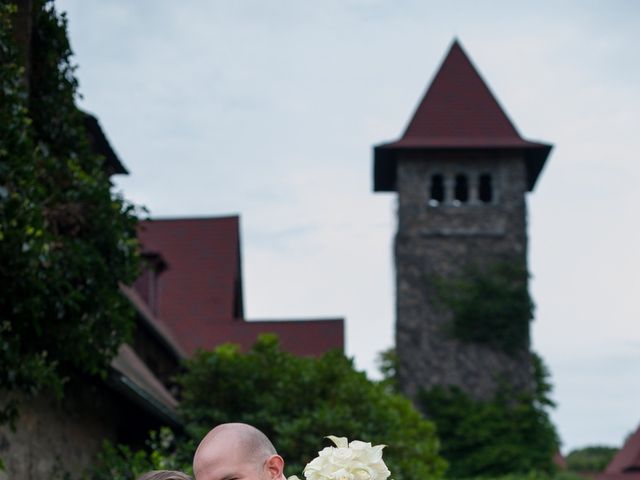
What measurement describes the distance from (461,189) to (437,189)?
27.9 inches

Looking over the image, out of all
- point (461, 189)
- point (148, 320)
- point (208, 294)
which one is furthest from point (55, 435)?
point (461, 189)

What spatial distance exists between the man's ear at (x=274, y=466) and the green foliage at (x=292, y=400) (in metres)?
13.2

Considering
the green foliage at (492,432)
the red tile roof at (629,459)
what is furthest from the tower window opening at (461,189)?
the red tile roof at (629,459)

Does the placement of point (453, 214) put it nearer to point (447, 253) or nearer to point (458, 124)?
point (447, 253)

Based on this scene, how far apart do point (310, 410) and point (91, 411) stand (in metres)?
4.81

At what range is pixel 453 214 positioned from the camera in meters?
38.7

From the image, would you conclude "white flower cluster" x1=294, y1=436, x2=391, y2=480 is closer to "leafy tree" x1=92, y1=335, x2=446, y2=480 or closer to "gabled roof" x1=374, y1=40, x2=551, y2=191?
"leafy tree" x1=92, y1=335, x2=446, y2=480

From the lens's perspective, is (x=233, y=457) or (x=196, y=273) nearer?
(x=233, y=457)

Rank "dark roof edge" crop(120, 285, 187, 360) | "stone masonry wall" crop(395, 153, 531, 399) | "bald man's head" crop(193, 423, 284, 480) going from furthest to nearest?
"stone masonry wall" crop(395, 153, 531, 399), "dark roof edge" crop(120, 285, 187, 360), "bald man's head" crop(193, 423, 284, 480)

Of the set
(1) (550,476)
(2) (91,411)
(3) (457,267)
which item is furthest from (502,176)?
(2) (91,411)

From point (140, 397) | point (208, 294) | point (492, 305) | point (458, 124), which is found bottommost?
point (140, 397)

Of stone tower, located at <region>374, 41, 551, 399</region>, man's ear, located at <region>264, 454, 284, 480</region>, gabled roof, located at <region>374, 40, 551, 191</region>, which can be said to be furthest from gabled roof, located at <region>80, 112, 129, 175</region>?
gabled roof, located at <region>374, 40, 551, 191</region>

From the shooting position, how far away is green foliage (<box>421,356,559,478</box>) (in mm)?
34906

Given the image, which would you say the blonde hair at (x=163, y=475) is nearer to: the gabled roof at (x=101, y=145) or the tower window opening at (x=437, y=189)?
the gabled roof at (x=101, y=145)
